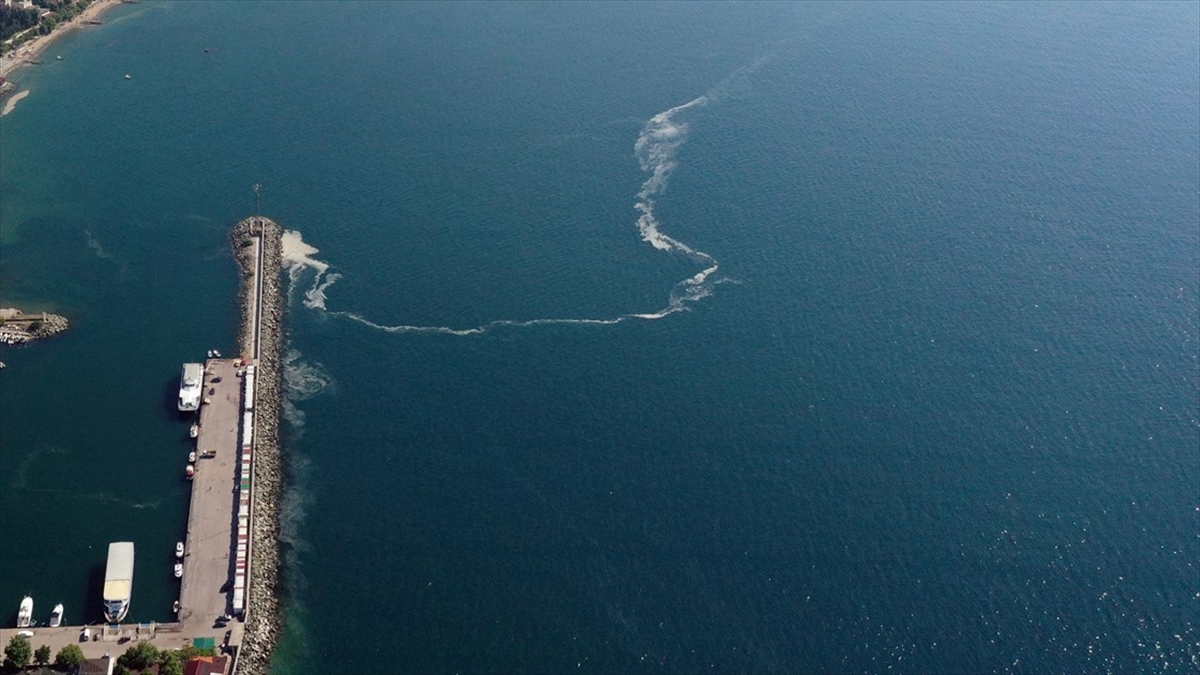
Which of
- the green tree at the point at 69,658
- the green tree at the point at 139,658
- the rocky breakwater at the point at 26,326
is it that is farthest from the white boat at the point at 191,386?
the green tree at the point at 139,658

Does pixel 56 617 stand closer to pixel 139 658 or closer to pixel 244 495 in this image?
pixel 139 658

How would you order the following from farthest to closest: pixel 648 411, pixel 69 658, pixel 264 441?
pixel 648 411 < pixel 264 441 < pixel 69 658

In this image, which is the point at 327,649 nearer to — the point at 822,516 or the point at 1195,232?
the point at 822,516

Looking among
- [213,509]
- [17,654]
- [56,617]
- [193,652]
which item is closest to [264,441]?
[213,509]

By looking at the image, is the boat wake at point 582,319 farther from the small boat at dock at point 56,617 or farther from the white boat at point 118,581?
the small boat at dock at point 56,617

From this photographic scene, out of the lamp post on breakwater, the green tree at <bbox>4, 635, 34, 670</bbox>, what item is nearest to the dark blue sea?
the lamp post on breakwater

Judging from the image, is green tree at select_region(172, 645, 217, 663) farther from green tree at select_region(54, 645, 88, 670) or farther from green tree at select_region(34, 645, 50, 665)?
green tree at select_region(34, 645, 50, 665)
